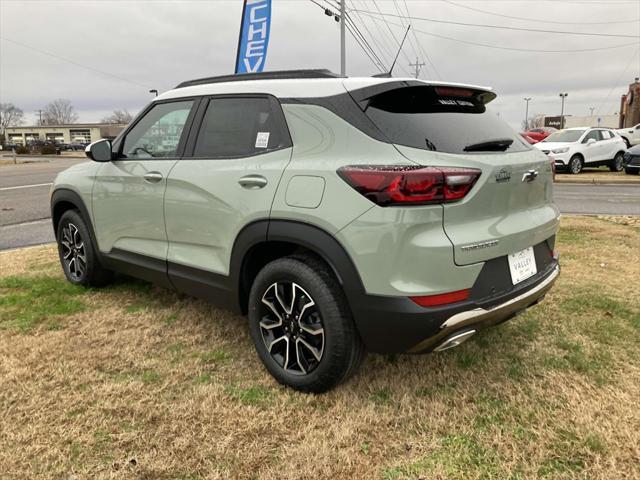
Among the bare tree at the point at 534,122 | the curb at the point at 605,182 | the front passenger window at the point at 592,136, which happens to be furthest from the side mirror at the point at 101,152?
the bare tree at the point at 534,122

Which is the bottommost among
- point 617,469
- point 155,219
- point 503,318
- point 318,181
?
point 617,469

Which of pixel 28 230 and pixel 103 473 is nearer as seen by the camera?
pixel 103 473

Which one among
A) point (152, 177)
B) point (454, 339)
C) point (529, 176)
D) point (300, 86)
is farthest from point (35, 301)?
point (529, 176)

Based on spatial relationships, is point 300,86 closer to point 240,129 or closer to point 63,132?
point 240,129

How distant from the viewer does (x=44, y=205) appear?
11164 mm

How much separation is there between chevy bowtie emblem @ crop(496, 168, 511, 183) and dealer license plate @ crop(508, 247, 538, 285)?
39cm

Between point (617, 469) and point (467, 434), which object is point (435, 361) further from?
point (617, 469)

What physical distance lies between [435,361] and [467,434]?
2.50ft

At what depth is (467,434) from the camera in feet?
8.13

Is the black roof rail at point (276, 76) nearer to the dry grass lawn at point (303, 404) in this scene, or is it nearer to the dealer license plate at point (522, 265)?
the dealer license plate at point (522, 265)

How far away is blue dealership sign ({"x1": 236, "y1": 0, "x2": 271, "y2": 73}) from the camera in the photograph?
29.7 ft

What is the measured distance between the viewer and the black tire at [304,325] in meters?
2.59

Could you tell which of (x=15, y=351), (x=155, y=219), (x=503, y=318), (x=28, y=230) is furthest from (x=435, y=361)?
(x=28, y=230)

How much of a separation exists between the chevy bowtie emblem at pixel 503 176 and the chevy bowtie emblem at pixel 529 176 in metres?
0.17
